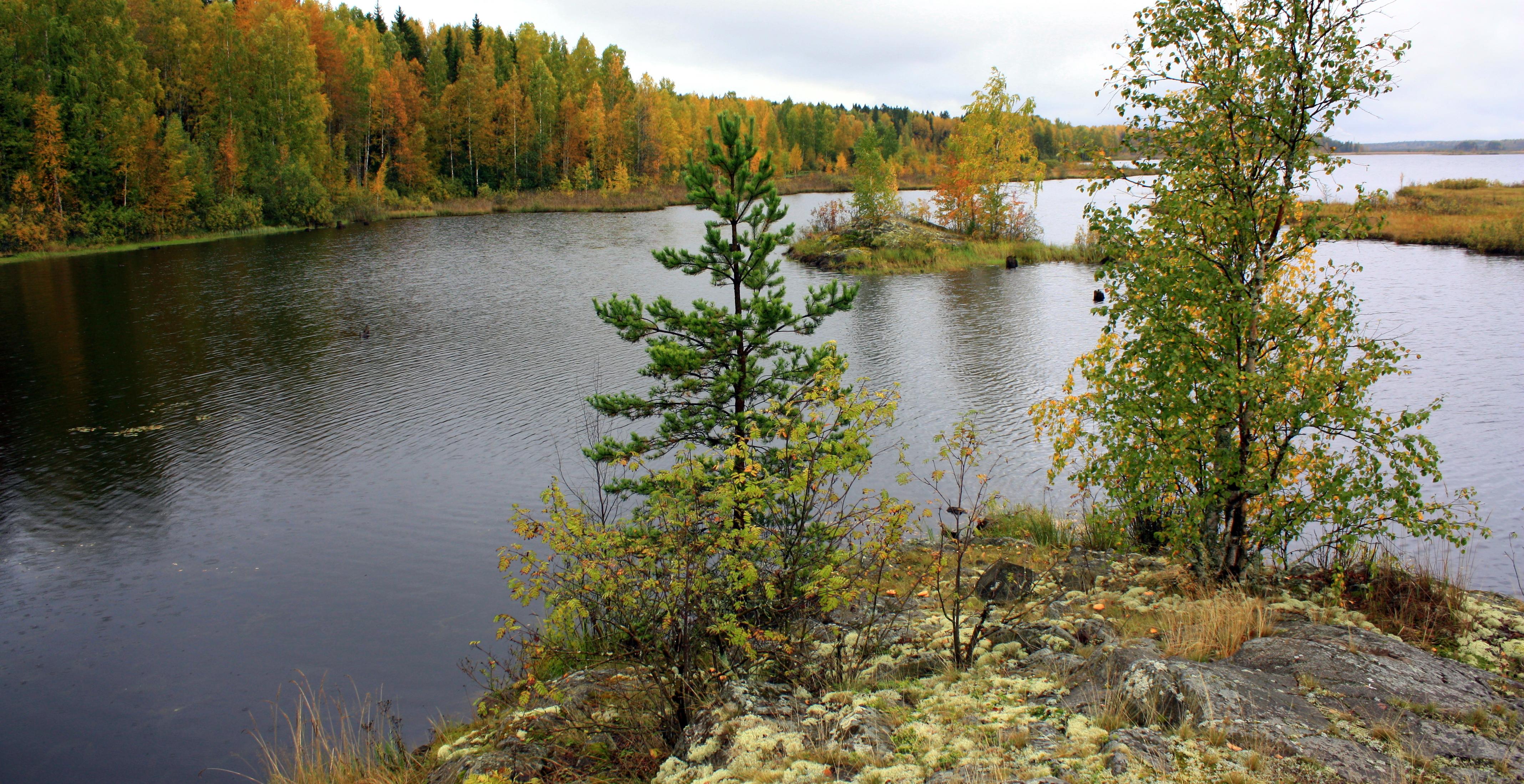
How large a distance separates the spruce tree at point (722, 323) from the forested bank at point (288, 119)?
58.1 inches

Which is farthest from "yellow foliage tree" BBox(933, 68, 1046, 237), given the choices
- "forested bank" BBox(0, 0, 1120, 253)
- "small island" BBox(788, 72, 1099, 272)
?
"forested bank" BBox(0, 0, 1120, 253)

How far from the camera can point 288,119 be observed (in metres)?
64.5

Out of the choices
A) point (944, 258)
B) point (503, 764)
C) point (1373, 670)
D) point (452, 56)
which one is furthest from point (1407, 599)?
point (452, 56)

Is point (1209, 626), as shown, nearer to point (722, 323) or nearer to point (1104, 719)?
point (1104, 719)

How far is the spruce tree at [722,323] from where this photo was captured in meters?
10.7

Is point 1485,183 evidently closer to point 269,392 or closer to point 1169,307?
point 1169,307

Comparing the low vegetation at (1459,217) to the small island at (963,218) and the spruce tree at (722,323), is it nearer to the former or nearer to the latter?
the small island at (963,218)

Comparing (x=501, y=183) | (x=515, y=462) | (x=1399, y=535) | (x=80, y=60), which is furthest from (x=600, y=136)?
(x=1399, y=535)

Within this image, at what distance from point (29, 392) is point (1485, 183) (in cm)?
9163

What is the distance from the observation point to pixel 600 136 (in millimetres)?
91438

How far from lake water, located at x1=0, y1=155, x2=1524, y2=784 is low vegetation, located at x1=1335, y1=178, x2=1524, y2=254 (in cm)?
560

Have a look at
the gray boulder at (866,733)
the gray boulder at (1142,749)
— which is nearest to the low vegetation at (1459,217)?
the gray boulder at (1142,749)

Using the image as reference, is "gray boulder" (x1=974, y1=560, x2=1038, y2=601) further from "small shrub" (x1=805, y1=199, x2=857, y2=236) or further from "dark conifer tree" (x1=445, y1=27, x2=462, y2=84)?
"dark conifer tree" (x1=445, y1=27, x2=462, y2=84)

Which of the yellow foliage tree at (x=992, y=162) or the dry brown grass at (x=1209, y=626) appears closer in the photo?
the dry brown grass at (x=1209, y=626)
